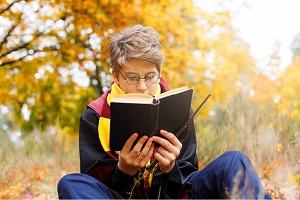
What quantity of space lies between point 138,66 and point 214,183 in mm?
631

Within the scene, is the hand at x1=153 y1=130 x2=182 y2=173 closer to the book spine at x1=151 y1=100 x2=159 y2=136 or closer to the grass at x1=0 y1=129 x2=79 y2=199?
the book spine at x1=151 y1=100 x2=159 y2=136

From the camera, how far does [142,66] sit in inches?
97.7

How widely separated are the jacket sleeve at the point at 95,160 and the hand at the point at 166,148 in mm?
188

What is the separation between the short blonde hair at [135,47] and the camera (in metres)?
2.49

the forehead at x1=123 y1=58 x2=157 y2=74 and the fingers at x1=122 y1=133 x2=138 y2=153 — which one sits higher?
the forehead at x1=123 y1=58 x2=157 y2=74

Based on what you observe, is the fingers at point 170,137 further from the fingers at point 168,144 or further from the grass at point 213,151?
the grass at point 213,151

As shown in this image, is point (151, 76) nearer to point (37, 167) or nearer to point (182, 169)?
point (182, 169)

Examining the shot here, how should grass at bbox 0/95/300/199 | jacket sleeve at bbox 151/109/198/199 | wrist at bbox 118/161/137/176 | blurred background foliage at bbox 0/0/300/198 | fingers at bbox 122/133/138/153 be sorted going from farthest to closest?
blurred background foliage at bbox 0/0/300/198 → grass at bbox 0/95/300/199 → jacket sleeve at bbox 151/109/198/199 → wrist at bbox 118/161/137/176 → fingers at bbox 122/133/138/153

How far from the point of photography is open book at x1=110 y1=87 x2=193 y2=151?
2008mm

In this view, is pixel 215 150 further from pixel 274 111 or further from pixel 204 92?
pixel 204 92

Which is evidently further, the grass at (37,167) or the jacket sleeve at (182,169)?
the grass at (37,167)

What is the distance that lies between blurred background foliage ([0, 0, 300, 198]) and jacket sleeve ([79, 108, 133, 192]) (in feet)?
5.20

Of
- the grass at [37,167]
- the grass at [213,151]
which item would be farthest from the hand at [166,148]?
the grass at [37,167]

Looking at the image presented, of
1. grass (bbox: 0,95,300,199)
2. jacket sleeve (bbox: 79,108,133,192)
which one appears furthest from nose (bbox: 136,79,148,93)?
grass (bbox: 0,95,300,199)
